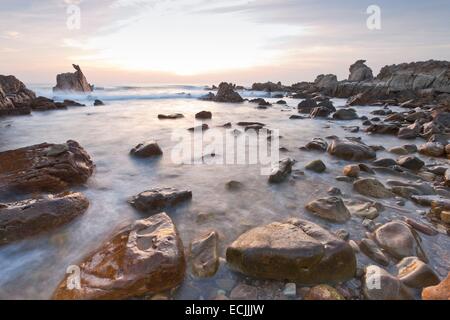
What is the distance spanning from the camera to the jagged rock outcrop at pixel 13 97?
1353 centimetres

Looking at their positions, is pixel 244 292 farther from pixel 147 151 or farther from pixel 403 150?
pixel 403 150

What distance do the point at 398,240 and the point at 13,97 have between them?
2030 cm

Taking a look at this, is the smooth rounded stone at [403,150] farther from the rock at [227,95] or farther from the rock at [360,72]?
the rock at [360,72]

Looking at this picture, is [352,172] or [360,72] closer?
[352,172]

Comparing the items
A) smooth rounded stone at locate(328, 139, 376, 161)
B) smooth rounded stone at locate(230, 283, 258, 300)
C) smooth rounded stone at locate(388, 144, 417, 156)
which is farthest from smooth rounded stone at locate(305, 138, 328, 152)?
smooth rounded stone at locate(230, 283, 258, 300)

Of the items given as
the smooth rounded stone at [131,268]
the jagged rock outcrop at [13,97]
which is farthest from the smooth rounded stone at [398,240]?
the jagged rock outcrop at [13,97]

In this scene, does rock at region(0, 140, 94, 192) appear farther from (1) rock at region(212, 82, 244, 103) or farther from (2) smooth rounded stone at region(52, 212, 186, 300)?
(1) rock at region(212, 82, 244, 103)

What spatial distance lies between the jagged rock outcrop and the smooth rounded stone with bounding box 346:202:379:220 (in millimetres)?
15434

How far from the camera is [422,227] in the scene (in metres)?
2.95

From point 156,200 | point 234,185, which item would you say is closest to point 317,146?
point 234,185

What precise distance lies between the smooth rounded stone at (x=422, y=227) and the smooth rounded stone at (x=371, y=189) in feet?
2.33

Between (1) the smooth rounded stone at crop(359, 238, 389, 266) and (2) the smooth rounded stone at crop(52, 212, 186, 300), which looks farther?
(1) the smooth rounded stone at crop(359, 238, 389, 266)

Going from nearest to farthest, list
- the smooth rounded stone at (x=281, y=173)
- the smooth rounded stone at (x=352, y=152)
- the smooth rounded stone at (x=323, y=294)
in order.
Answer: the smooth rounded stone at (x=323, y=294) → the smooth rounded stone at (x=281, y=173) → the smooth rounded stone at (x=352, y=152)

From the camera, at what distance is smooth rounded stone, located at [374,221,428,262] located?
250 cm
